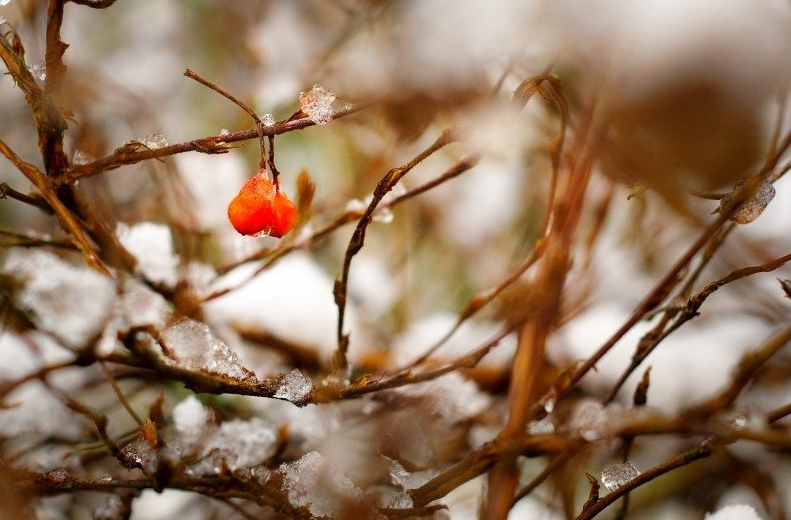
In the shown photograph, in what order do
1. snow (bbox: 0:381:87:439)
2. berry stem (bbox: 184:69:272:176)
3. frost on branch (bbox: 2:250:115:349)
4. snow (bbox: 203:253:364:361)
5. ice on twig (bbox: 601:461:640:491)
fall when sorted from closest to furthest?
berry stem (bbox: 184:69:272:176)
ice on twig (bbox: 601:461:640:491)
frost on branch (bbox: 2:250:115:349)
snow (bbox: 0:381:87:439)
snow (bbox: 203:253:364:361)

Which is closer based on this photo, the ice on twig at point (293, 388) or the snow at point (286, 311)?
the ice on twig at point (293, 388)

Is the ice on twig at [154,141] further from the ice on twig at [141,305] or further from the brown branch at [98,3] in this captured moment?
the ice on twig at [141,305]

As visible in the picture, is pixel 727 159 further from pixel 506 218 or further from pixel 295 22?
pixel 295 22

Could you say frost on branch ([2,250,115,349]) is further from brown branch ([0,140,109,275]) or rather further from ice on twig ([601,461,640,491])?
ice on twig ([601,461,640,491])

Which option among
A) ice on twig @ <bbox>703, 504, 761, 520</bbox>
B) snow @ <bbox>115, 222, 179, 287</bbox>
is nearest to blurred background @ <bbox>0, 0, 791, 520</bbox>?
snow @ <bbox>115, 222, 179, 287</bbox>

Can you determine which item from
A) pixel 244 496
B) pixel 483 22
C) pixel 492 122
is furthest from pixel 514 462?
pixel 483 22

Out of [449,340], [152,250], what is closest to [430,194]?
[449,340]

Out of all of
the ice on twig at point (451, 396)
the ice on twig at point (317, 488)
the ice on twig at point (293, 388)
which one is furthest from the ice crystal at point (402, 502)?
the ice on twig at point (451, 396)
